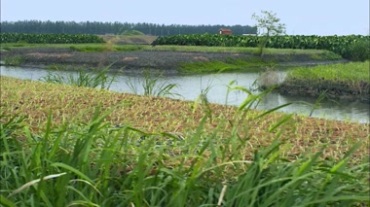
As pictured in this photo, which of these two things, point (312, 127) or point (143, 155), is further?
point (312, 127)

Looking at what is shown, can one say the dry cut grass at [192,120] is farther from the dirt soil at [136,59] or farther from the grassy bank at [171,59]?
the dirt soil at [136,59]

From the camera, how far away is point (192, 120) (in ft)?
8.00

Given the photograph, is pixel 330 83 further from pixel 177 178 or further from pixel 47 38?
pixel 47 38

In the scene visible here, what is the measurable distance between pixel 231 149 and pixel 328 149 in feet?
1.15

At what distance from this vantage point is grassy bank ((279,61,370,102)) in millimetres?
12271

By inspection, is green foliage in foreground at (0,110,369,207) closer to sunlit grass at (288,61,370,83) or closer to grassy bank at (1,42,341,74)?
sunlit grass at (288,61,370,83)

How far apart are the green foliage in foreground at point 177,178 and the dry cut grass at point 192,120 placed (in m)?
0.10

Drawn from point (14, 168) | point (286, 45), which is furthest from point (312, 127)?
point (286, 45)

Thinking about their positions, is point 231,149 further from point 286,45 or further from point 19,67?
point 286,45

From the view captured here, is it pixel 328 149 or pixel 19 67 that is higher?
pixel 328 149

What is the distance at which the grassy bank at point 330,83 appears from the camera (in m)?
12.3

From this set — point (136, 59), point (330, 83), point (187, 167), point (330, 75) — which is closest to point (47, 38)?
point (136, 59)

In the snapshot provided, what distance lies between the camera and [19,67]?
66.7 ft

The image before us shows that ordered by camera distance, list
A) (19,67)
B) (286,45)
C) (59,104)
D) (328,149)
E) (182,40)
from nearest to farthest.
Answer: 1. (328,149)
2. (59,104)
3. (19,67)
4. (286,45)
5. (182,40)
